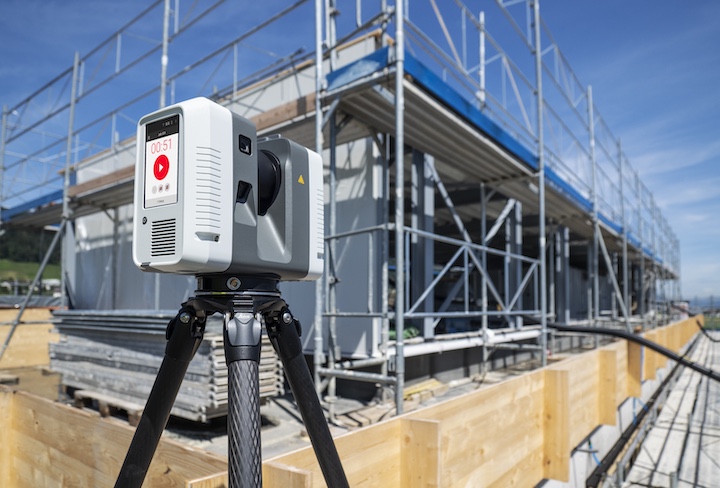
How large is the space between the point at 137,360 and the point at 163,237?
493cm

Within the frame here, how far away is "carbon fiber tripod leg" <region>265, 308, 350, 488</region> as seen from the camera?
1.57 m

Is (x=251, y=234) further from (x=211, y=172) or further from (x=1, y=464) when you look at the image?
(x=1, y=464)

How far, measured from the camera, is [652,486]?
18.0 ft

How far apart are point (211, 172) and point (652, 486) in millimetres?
6096

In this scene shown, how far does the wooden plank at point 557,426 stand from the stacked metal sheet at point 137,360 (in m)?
2.64

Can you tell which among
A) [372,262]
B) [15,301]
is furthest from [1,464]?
[15,301]

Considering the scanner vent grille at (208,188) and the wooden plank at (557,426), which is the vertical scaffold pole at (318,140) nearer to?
the wooden plank at (557,426)

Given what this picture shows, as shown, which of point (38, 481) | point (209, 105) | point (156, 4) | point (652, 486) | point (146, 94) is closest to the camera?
point (209, 105)

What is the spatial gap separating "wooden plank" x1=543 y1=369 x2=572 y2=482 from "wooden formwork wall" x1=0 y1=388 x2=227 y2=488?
3172 millimetres

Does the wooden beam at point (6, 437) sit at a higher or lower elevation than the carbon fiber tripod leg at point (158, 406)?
lower

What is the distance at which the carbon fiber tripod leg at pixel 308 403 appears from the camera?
1565 millimetres

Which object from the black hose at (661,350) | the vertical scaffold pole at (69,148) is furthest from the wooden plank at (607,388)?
the vertical scaffold pole at (69,148)

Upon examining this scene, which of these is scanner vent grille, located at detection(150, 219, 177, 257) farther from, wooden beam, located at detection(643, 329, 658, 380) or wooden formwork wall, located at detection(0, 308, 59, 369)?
wooden formwork wall, located at detection(0, 308, 59, 369)

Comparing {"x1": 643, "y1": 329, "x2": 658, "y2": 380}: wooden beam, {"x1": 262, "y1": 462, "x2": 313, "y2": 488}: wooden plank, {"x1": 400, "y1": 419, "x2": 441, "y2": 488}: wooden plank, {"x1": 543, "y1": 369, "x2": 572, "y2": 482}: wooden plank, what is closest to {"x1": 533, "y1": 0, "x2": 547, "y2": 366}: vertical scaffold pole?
{"x1": 643, "y1": 329, "x2": 658, "y2": 380}: wooden beam
